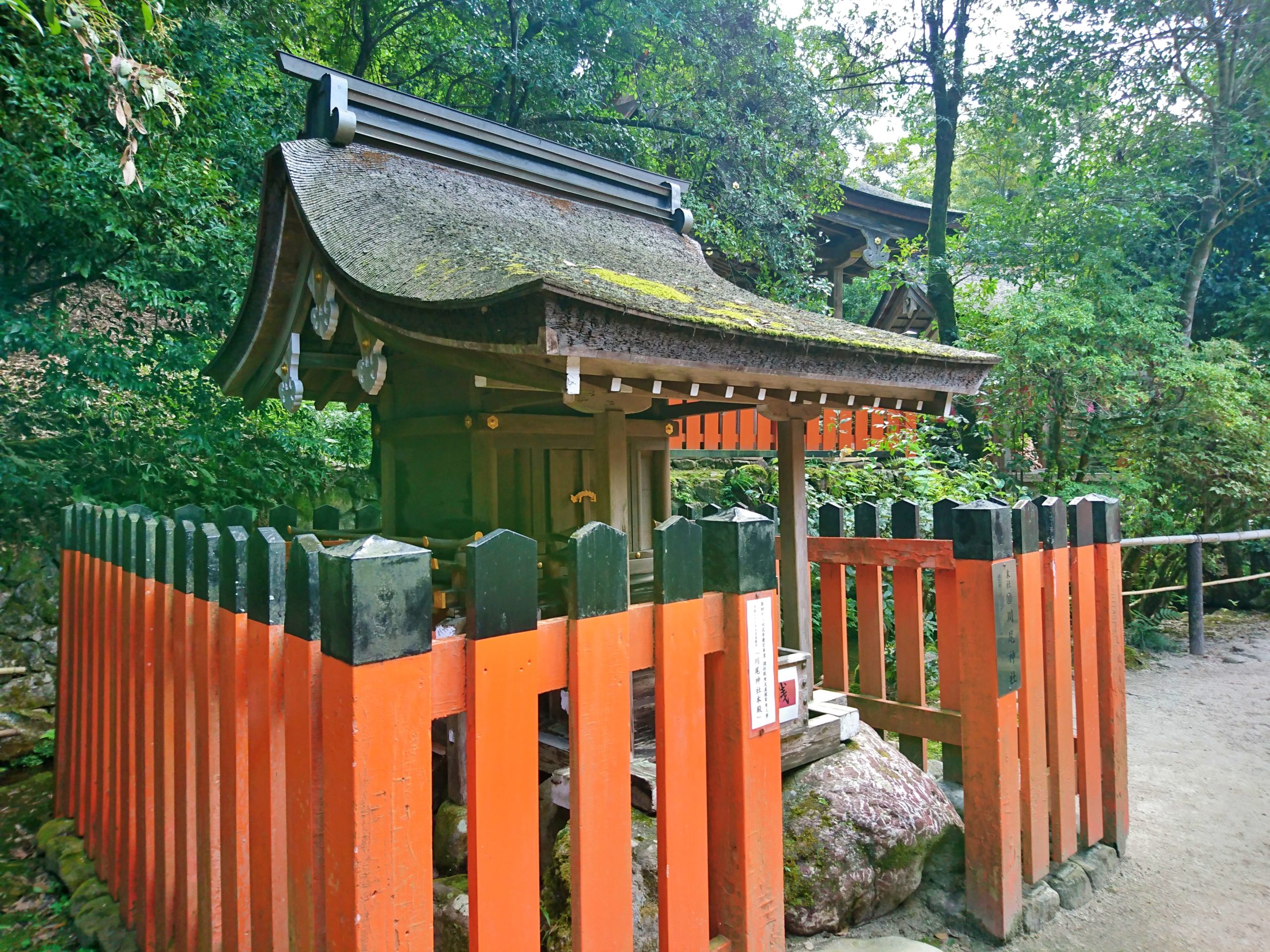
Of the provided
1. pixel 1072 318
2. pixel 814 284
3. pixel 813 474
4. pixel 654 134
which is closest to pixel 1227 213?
pixel 1072 318

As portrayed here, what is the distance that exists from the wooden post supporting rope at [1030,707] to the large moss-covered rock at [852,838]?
1.00ft

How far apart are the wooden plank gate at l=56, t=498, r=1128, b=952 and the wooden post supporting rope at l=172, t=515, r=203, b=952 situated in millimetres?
13

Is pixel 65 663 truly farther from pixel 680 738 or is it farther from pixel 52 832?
pixel 680 738

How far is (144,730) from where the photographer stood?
265cm

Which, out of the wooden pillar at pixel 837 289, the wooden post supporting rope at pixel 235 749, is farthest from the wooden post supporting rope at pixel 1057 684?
the wooden pillar at pixel 837 289

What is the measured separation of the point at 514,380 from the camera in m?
2.71

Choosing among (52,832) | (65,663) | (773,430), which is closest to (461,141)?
(65,663)

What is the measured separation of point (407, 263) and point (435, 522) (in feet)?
4.77

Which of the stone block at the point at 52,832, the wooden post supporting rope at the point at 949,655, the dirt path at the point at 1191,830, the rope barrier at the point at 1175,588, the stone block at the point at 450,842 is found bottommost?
the dirt path at the point at 1191,830

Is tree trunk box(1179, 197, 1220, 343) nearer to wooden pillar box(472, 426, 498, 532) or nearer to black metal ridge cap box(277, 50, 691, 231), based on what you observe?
black metal ridge cap box(277, 50, 691, 231)

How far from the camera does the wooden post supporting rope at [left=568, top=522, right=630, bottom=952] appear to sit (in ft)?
5.00

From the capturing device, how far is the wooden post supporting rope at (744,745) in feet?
5.94

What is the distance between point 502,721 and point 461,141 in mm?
4372

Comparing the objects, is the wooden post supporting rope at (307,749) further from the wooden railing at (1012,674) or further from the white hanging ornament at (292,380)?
the white hanging ornament at (292,380)
